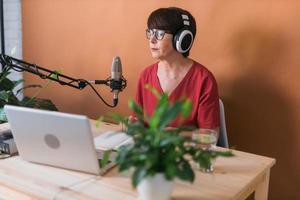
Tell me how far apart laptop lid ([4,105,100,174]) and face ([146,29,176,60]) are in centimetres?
69

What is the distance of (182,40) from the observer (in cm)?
174

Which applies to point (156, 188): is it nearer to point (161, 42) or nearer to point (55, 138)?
point (55, 138)

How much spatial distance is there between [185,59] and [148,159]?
100 cm

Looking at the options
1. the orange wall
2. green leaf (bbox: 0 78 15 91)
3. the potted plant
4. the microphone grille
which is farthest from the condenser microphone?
green leaf (bbox: 0 78 15 91)

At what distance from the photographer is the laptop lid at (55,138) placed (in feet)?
3.93

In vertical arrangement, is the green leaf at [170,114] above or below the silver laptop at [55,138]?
above

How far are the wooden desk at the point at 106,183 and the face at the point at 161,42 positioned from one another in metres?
0.58

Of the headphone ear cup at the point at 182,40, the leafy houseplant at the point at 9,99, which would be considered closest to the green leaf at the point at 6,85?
the leafy houseplant at the point at 9,99

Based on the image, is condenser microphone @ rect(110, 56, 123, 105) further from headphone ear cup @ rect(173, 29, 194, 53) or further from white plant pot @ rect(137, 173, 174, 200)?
white plant pot @ rect(137, 173, 174, 200)

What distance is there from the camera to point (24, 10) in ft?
9.67

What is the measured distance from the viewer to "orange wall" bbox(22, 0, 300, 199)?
1865mm

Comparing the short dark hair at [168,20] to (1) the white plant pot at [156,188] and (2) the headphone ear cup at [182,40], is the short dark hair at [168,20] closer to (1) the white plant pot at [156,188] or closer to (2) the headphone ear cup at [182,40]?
(2) the headphone ear cup at [182,40]

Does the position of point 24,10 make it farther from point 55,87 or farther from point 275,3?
point 275,3

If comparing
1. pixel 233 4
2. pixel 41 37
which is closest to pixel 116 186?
pixel 233 4
